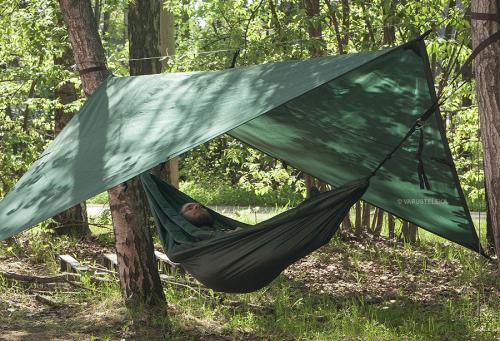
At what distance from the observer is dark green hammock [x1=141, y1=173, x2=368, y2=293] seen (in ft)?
10.9

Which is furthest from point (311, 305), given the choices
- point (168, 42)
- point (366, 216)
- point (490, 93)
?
point (168, 42)

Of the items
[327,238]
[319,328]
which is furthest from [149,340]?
[327,238]

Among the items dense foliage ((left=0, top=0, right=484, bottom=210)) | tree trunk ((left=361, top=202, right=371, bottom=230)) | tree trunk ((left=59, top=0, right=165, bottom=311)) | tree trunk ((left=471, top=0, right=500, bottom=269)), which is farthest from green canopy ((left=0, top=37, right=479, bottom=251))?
tree trunk ((left=361, top=202, right=371, bottom=230))

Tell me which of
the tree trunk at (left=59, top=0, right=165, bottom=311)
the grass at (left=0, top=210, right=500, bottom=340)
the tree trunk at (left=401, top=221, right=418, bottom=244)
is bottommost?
the tree trunk at (left=401, top=221, right=418, bottom=244)

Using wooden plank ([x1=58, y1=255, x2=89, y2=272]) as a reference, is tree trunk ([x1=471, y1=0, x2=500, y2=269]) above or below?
above

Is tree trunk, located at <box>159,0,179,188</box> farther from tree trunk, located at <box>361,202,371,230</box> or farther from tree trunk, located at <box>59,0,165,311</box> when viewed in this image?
tree trunk, located at <box>59,0,165,311</box>

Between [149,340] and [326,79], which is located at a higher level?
[326,79]

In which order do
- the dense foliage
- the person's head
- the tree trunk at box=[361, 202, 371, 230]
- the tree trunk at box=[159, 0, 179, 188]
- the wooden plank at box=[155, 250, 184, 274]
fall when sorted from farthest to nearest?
1. the tree trunk at box=[159, 0, 179, 188]
2. the tree trunk at box=[361, 202, 371, 230]
3. the dense foliage
4. the wooden plank at box=[155, 250, 184, 274]
5. the person's head

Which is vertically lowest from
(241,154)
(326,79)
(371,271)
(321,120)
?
(371,271)

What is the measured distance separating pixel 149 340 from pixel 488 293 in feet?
7.29

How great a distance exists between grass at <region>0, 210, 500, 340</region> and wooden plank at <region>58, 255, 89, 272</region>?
185 millimetres

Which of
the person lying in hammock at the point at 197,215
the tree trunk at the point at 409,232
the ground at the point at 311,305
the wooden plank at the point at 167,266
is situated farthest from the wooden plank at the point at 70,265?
the tree trunk at the point at 409,232

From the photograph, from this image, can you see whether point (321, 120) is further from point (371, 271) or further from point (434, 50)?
point (371, 271)

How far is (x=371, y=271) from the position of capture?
5.78 metres
